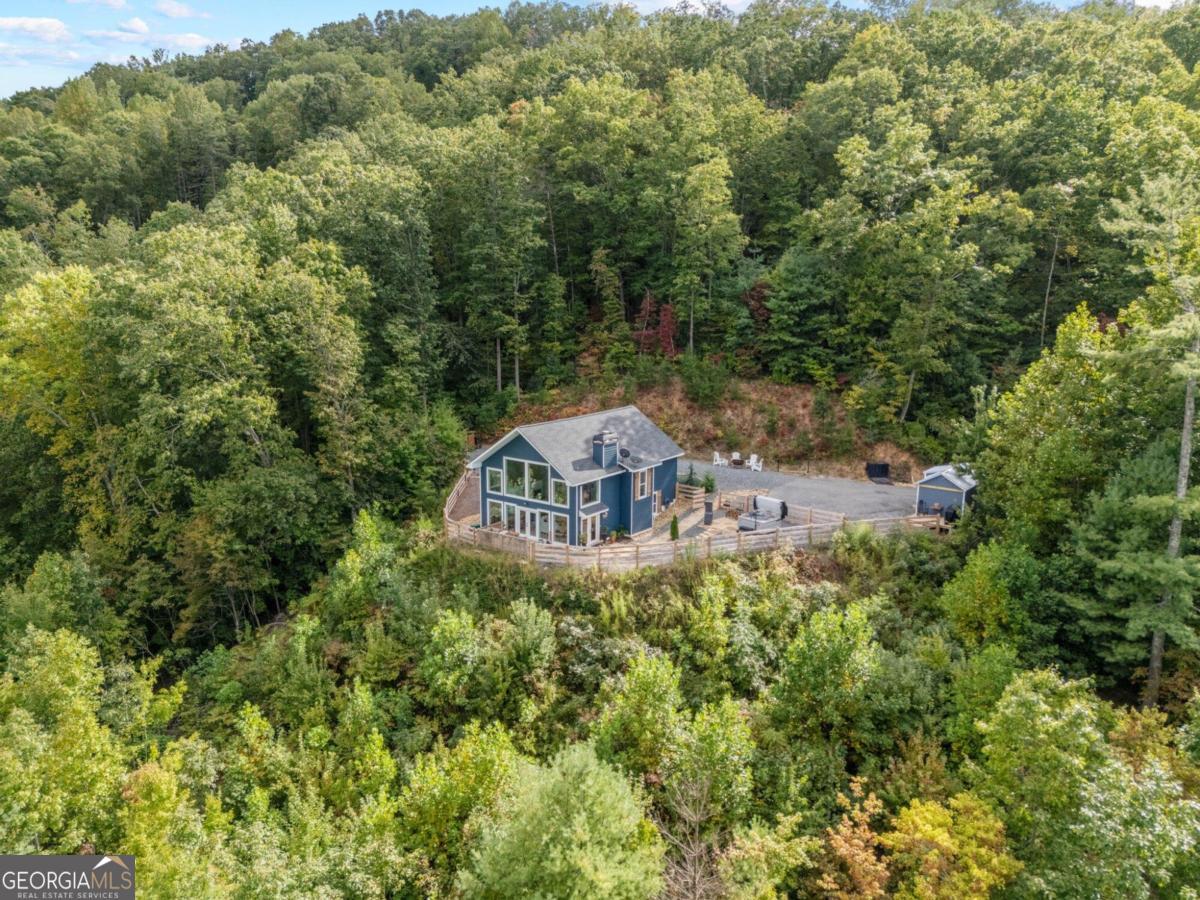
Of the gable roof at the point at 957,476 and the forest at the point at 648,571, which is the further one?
the gable roof at the point at 957,476

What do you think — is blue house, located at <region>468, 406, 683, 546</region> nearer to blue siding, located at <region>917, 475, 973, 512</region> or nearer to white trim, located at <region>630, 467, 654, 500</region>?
white trim, located at <region>630, 467, 654, 500</region>

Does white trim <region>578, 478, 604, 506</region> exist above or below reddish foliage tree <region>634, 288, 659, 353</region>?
below

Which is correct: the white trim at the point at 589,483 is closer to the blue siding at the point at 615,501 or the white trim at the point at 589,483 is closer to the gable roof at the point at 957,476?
the blue siding at the point at 615,501

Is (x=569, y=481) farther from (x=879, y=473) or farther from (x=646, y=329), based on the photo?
(x=646, y=329)

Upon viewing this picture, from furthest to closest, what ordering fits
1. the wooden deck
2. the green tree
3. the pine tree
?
the wooden deck
the pine tree
the green tree

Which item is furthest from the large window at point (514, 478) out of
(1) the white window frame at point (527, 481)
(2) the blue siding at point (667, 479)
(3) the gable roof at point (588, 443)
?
(2) the blue siding at point (667, 479)

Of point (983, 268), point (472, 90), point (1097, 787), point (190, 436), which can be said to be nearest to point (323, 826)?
point (1097, 787)

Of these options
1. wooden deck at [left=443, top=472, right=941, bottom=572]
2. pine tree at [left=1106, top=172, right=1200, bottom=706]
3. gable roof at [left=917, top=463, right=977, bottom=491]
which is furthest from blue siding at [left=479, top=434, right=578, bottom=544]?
pine tree at [left=1106, top=172, right=1200, bottom=706]

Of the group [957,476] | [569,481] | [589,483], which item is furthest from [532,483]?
[957,476]
